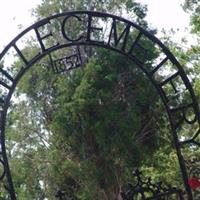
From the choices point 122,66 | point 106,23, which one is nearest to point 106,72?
point 122,66

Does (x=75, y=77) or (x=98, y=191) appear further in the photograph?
(x=75, y=77)

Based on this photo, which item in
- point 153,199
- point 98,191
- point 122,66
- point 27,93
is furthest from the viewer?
point 27,93

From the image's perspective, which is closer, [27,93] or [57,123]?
[57,123]

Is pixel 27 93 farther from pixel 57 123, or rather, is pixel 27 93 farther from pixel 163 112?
pixel 163 112

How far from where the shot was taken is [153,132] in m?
20.8

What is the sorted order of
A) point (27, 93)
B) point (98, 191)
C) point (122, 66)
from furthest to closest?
point (27, 93) < point (122, 66) < point (98, 191)

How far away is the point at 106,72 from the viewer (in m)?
20.1

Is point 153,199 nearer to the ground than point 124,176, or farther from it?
nearer to the ground

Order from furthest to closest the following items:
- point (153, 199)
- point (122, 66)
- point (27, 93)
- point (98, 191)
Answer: point (27, 93)
point (122, 66)
point (98, 191)
point (153, 199)

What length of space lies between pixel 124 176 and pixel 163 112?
3278mm

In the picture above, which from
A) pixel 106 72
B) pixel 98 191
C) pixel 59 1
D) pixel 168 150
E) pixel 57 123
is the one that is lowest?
pixel 98 191

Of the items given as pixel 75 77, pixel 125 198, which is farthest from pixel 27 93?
pixel 125 198

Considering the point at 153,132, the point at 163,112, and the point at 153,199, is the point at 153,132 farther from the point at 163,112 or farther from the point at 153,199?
the point at 153,199

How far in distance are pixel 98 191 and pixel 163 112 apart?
14.0 feet
